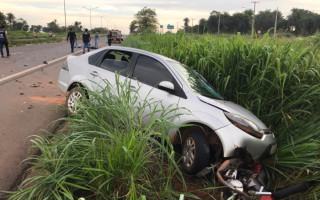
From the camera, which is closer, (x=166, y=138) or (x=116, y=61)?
(x=166, y=138)

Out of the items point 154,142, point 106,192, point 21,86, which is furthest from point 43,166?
point 21,86

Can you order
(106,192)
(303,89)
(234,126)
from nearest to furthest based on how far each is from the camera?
(106,192)
(234,126)
(303,89)

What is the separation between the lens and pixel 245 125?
3223 mm

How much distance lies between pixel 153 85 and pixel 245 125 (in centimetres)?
160

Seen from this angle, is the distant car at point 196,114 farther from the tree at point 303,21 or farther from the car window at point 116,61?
the tree at point 303,21

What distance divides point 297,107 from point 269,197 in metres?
2.09

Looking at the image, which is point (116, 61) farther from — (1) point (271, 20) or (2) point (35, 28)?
(2) point (35, 28)

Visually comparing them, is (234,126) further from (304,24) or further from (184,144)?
(304,24)

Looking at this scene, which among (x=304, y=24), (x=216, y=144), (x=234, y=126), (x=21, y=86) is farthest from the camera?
(x=304, y=24)

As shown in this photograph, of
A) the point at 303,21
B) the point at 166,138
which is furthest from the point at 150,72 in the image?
the point at 303,21

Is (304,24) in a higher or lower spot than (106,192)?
higher

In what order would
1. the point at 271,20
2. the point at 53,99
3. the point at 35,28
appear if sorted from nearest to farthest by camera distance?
the point at 53,99
the point at 271,20
the point at 35,28

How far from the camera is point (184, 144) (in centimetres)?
354

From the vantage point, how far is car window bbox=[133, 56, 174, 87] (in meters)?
4.16
